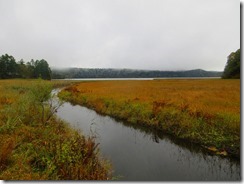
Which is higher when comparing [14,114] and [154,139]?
[14,114]

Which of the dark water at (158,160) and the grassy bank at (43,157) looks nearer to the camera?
the grassy bank at (43,157)

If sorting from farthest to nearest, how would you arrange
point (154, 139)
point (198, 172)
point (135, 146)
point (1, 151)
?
point (154, 139) → point (135, 146) → point (198, 172) → point (1, 151)

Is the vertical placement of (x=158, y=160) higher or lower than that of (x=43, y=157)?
lower

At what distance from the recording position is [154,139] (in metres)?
9.73

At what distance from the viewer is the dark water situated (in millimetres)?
6297

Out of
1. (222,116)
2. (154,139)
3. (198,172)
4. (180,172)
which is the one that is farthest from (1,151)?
(222,116)

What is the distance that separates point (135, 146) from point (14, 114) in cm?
565

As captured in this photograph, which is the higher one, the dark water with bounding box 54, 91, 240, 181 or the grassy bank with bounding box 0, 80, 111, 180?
the grassy bank with bounding box 0, 80, 111, 180

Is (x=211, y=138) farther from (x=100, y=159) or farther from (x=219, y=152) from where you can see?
(x=100, y=159)

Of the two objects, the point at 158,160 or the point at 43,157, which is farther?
the point at 158,160

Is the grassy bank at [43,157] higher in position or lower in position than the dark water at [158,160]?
higher

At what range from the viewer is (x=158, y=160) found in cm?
745

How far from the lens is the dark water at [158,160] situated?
20.7ft

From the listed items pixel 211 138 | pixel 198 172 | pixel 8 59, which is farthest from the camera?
pixel 8 59
